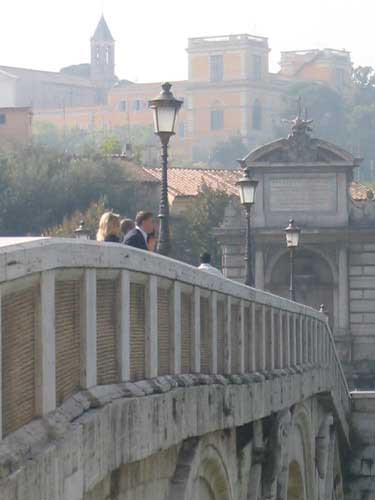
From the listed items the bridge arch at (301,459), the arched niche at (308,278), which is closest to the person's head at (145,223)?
the bridge arch at (301,459)

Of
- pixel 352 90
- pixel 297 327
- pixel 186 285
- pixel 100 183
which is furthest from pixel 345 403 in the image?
pixel 352 90

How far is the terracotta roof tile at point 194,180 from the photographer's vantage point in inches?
3462

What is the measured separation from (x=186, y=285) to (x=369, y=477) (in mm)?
26043

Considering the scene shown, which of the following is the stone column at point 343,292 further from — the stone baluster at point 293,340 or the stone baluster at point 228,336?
the stone baluster at point 228,336

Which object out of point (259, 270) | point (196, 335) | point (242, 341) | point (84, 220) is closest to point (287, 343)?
point (242, 341)

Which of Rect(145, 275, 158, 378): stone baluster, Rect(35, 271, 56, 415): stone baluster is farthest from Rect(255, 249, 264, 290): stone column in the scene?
Rect(35, 271, 56, 415): stone baluster

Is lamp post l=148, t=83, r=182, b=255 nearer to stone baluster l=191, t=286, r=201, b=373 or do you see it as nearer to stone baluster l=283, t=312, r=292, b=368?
stone baluster l=283, t=312, r=292, b=368

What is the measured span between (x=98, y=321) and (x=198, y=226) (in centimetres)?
6525

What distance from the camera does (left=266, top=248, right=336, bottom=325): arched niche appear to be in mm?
62562

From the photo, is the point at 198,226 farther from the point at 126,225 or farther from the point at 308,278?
the point at 126,225

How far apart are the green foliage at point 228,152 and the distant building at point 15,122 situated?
65.7m

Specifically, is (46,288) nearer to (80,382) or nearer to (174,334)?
(80,382)

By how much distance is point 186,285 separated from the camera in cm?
1562

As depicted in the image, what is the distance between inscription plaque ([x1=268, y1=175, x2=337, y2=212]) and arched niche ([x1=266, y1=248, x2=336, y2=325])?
1.35 meters
